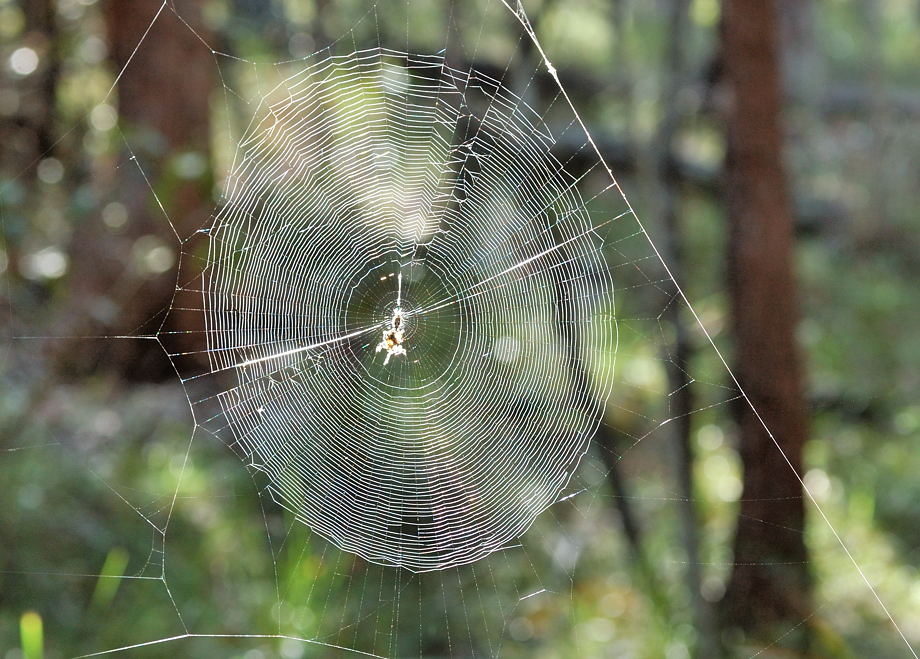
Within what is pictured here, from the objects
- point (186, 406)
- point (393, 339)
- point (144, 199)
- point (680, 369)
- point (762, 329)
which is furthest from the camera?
point (186, 406)

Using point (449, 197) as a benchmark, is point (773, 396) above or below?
below

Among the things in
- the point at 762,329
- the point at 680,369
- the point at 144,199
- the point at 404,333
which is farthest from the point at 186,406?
the point at 762,329

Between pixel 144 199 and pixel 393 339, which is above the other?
pixel 144 199

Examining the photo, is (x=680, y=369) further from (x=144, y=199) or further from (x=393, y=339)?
(x=144, y=199)

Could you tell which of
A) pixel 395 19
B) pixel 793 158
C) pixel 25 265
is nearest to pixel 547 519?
pixel 25 265

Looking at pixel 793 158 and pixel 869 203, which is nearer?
pixel 869 203

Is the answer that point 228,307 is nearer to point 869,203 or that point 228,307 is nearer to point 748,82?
point 748,82

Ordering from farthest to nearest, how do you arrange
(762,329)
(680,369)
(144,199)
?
(144,199), (762,329), (680,369)
